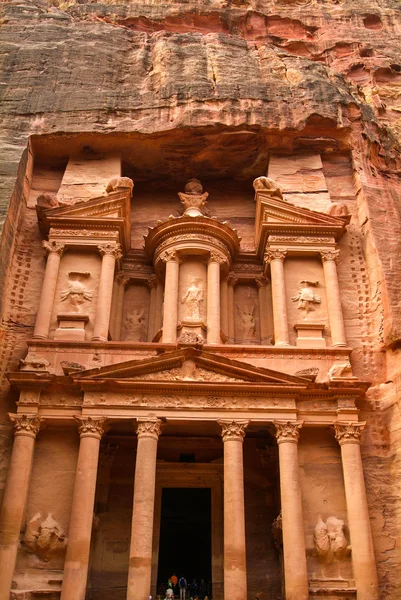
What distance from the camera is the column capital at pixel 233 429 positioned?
12914 millimetres

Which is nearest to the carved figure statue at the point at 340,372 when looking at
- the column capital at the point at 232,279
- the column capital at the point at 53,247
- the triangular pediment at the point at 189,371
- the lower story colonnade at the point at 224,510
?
the triangular pediment at the point at 189,371

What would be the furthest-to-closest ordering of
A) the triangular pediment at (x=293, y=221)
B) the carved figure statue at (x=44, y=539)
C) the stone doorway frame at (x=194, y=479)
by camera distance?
the triangular pediment at (x=293, y=221)
the stone doorway frame at (x=194, y=479)
the carved figure statue at (x=44, y=539)

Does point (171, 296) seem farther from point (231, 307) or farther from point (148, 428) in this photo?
point (148, 428)

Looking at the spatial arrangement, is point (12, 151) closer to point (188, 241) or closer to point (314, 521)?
point (188, 241)

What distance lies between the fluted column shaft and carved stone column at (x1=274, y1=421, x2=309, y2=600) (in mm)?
3731

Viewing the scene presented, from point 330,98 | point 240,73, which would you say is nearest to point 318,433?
point 330,98

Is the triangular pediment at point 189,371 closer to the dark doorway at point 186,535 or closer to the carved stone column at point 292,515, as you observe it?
the carved stone column at point 292,515

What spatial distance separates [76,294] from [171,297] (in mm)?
2563

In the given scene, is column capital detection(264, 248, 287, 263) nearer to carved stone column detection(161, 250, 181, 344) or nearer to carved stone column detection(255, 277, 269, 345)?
carved stone column detection(255, 277, 269, 345)

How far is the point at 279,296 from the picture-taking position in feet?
51.6

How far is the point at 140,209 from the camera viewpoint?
19531 mm

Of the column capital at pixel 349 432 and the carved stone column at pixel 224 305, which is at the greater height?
the carved stone column at pixel 224 305

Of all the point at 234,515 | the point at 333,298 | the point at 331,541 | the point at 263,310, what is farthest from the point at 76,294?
the point at 331,541

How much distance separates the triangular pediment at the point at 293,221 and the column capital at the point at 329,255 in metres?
0.57
